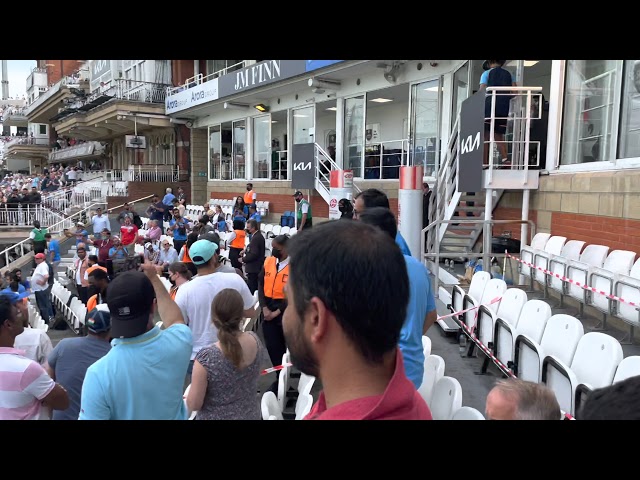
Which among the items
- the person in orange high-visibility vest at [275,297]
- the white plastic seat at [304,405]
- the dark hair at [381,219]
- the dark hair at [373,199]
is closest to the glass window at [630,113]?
the dark hair at [373,199]

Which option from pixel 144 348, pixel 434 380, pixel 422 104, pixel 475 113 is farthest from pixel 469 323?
pixel 422 104

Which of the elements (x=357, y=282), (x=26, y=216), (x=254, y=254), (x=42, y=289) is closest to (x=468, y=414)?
(x=357, y=282)

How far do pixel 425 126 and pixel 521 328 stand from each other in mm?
8623

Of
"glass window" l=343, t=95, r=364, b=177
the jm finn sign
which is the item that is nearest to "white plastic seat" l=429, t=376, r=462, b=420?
"glass window" l=343, t=95, r=364, b=177

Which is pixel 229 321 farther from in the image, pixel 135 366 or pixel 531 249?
pixel 531 249

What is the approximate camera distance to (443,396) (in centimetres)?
289

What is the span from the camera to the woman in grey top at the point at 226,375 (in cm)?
241

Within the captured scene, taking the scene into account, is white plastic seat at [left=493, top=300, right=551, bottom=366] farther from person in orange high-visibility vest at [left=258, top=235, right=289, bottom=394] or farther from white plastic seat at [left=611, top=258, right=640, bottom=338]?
person in orange high-visibility vest at [left=258, top=235, right=289, bottom=394]

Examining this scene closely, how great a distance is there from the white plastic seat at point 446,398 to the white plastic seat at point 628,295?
8.14 feet

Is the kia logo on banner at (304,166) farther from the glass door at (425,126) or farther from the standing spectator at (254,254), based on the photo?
the standing spectator at (254,254)

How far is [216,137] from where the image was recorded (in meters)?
22.0
